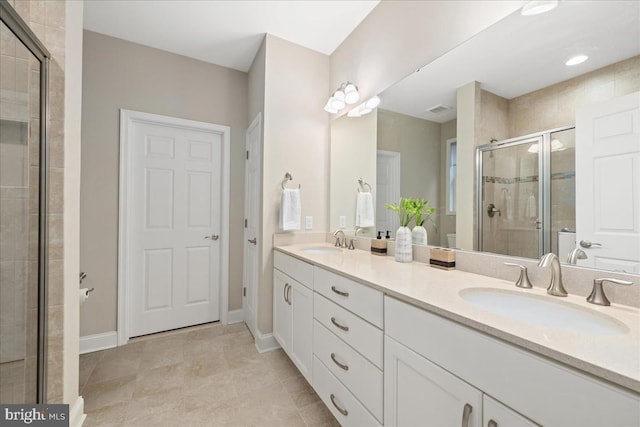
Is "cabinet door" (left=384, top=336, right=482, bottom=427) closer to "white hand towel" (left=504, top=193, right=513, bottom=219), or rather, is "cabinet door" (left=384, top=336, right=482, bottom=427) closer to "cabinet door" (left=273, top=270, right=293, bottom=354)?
"white hand towel" (left=504, top=193, right=513, bottom=219)

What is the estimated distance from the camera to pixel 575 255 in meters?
0.96

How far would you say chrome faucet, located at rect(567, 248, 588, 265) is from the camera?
0.94 meters

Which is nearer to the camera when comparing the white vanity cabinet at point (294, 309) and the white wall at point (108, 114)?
the white vanity cabinet at point (294, 309)

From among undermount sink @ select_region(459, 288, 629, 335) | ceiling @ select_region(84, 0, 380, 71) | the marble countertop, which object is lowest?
undermount sink @ select_region(459, 288, 629, 335)

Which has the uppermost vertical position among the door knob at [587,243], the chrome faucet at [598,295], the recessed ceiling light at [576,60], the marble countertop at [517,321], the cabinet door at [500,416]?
the recessed ceiling light at [576,60]

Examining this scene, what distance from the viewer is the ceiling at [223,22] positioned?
75.1 inches

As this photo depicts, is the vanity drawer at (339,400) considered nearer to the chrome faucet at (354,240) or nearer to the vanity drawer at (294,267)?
the vanity drawer at (294,267)

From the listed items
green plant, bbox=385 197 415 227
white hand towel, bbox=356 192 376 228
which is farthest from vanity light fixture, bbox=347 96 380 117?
green plant, bbox=385 197 415 227

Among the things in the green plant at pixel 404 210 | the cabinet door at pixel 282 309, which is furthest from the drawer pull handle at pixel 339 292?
the green plant at pixel 404 210

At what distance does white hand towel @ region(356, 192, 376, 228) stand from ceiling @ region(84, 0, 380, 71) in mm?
1383

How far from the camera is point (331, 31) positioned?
2168 millimetres

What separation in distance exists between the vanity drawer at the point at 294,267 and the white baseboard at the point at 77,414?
4.29 ft

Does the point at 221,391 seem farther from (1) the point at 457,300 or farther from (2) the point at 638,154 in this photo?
(2) the point at 638,154

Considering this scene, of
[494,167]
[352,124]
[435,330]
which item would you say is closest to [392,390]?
[435,330]
